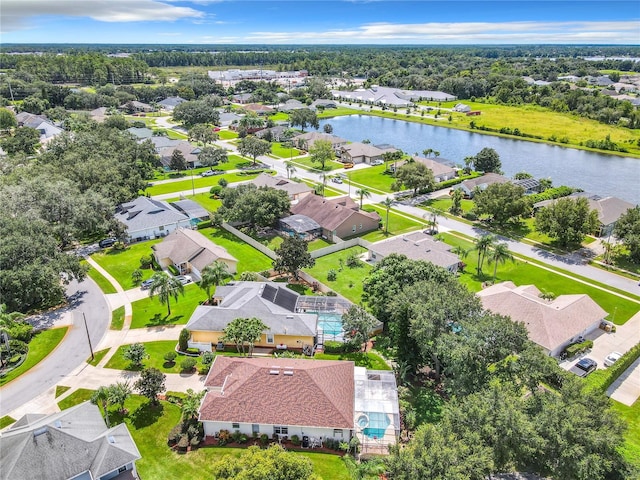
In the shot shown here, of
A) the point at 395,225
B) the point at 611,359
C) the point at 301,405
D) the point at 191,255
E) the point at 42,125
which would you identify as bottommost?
the point at 611,359

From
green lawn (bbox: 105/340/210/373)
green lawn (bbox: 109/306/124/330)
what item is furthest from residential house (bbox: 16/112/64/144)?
green lawn (bbox: 105/340/210/373)

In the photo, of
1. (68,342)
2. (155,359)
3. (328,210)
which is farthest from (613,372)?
(68,342)

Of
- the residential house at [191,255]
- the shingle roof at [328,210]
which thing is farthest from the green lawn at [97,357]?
the shingle roof at [328,210]

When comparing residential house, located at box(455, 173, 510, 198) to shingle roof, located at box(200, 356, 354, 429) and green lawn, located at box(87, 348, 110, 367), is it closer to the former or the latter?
shingle roof, located at box(200, 356, 354, 429)

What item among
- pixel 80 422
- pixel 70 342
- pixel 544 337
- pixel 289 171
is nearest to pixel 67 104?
pixel 289 171

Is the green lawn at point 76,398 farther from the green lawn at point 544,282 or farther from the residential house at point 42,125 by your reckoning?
the residential house at point 42,125

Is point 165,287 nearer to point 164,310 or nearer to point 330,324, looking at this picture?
point 164,310
